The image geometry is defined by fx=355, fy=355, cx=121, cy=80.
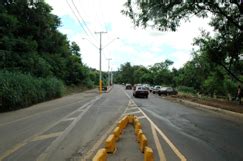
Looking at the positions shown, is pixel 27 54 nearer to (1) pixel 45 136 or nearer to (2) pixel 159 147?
(1) pixel 45 136

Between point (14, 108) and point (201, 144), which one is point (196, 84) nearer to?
point (14, 108)

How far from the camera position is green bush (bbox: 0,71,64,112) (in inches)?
982

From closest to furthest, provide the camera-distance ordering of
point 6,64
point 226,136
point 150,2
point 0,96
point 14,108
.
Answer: point 226,136, point 150,2, point 0,96, point 14,108, point 6,64

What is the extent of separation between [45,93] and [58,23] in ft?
103

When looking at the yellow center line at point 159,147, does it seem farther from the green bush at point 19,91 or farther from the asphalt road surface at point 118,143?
the green bush at point 19,91

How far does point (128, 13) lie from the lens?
21266mm

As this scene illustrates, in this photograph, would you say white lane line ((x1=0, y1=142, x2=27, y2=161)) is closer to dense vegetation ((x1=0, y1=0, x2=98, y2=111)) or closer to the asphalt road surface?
the asphalt road surface

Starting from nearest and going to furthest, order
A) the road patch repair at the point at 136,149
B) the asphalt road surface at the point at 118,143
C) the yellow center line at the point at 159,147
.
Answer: the road patch repair at the point at 136,149
the yellow center line at the point at 159,147
the asphalt road surface at the point at 118,143

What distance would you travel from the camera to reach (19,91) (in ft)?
90.5

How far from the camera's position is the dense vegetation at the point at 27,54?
27.7 m

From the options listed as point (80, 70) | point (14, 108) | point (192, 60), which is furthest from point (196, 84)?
point (14, 108)

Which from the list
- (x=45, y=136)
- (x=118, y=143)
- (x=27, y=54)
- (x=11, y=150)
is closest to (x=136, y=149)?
(x=118, y=143)

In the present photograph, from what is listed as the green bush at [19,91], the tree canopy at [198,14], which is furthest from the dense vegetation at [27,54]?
the tree canopy at [198,14]

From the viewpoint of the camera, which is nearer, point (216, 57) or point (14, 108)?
point (14, 108)
